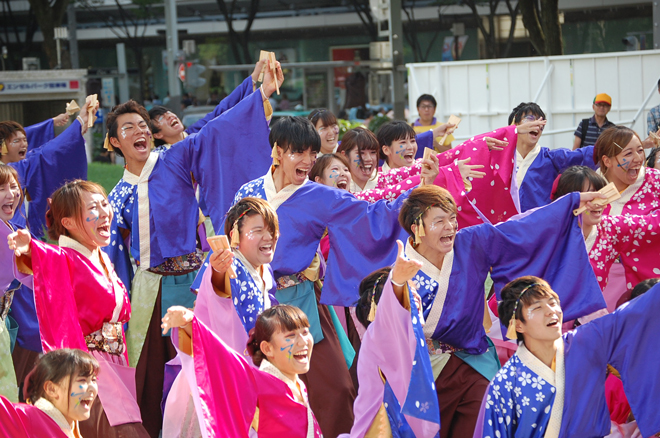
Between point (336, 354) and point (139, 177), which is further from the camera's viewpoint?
point (139, 177)

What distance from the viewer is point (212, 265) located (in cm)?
288

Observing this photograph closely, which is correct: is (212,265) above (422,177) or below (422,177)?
below

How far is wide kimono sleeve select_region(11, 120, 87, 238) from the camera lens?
4750 millimetres

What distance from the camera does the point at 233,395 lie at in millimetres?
2629

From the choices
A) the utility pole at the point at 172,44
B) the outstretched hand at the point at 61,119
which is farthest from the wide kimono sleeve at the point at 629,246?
the utility pole at the point at 172,44

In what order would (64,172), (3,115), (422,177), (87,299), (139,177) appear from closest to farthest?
(87,299)
(422,177)
(139,177)
(64,172)
(3,115)

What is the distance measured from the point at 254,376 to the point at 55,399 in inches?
24.6

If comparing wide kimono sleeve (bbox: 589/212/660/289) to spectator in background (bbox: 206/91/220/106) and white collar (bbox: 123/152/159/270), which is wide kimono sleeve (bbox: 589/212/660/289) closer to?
white collar (bbox: 123/152/159/270)

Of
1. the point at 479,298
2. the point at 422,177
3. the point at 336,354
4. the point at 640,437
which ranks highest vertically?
the point at 422,177

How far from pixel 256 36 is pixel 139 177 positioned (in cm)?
2163

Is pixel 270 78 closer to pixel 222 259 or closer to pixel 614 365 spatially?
pixel 222 259

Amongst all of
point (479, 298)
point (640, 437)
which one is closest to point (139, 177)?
point (479, 298)

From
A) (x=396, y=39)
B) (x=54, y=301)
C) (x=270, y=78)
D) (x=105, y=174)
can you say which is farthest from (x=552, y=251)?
(x=105, y=174)

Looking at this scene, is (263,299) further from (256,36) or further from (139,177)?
(256,36)
